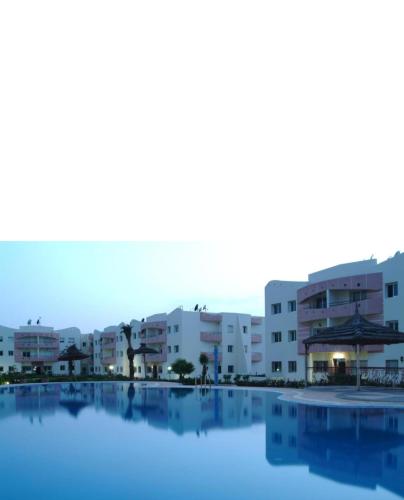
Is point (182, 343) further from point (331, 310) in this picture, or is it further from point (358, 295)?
point (358, 295)

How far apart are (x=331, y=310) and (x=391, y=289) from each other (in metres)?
4.53

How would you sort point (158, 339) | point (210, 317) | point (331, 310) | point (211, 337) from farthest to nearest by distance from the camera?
point (158, 339) → point (210, 317) → point (211, 337) → point (331, 310)

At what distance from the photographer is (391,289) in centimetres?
2984

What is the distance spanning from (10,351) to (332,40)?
6593cm

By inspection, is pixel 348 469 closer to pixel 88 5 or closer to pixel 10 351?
pixel 88 5

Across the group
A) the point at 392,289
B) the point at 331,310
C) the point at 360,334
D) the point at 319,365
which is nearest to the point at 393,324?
the point at 392,289

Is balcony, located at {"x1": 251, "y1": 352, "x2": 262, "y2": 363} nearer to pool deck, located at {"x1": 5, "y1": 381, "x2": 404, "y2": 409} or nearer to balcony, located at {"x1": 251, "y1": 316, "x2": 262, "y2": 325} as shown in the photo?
balcony, located at {"x1": 251, "y1": 316, "x2": 262, "y2": 325}

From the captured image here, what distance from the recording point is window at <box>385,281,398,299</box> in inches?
1158

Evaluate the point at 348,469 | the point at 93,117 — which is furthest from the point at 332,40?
the point at 348,469

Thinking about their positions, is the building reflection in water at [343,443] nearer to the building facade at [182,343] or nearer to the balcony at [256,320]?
the building facade at [182,343]

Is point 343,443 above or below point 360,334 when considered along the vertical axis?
below

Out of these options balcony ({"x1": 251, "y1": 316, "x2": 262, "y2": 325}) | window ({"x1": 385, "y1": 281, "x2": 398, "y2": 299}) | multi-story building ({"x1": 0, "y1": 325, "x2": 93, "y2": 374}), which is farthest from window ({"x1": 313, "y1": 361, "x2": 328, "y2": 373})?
multi-story building ({"x1": 0, "y1": 325, "x2": 93, "y2": 374})

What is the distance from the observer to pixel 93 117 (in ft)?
53.1

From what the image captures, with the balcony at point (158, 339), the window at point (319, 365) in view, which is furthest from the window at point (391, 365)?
the balcony at point (158, 339)
